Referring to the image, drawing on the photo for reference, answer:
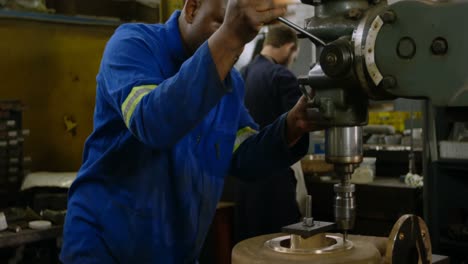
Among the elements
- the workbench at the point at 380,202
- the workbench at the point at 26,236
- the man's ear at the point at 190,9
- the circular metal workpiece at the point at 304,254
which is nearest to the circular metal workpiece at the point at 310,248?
the circular metal workpiece at the point at 304,254

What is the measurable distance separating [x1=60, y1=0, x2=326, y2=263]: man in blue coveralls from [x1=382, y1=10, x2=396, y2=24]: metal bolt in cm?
27

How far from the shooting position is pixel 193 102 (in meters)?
0.86

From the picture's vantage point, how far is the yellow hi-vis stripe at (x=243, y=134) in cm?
134

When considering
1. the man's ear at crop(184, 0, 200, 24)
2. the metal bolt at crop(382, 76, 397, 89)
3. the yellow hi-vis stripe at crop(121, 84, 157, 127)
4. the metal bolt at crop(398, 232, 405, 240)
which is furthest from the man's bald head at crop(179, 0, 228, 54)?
the metal bolt at crop(398, 232, 405, 240)

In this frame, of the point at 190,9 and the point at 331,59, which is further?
the point at 190,9

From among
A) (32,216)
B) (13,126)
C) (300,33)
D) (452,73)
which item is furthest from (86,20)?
(452,73)

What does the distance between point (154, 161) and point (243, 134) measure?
280 millimetres

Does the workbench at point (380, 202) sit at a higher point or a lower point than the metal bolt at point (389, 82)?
lower

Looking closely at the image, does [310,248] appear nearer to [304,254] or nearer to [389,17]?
[304,254]

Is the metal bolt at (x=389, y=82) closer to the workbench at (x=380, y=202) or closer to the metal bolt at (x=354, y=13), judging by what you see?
the metal bolt at (x=354, y=13)

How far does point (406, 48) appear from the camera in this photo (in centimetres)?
87

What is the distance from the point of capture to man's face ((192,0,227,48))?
41.1 inches

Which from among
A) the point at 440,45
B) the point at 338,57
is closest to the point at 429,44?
the point at 440,45

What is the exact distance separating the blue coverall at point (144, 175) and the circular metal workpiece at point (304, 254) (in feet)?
0.64
